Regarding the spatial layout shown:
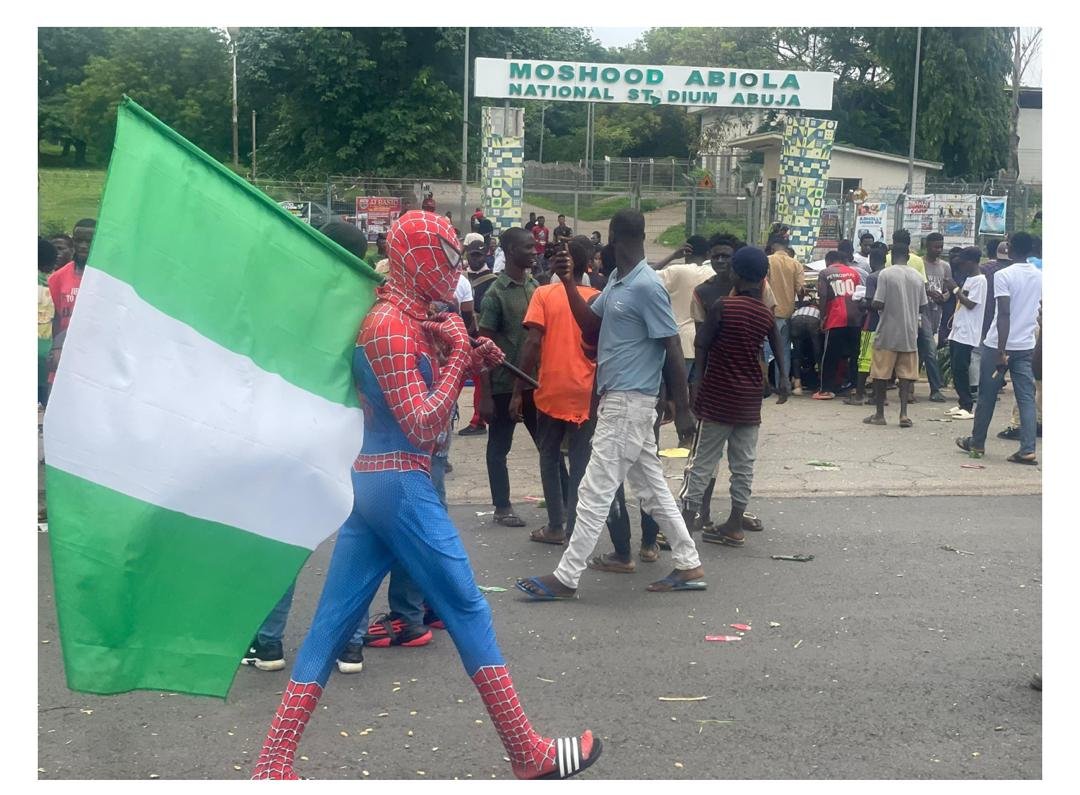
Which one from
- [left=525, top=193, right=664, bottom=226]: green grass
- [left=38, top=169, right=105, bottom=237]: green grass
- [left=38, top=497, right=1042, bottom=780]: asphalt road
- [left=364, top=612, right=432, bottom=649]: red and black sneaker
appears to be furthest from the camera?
[left=525, top=193, right=664, bottom=226]: green grass

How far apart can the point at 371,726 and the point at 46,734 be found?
1.24 m

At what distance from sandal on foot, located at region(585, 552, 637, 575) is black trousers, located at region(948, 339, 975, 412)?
21.5 ft

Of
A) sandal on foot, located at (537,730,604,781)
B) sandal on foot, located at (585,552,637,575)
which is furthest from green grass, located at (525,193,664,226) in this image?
sandal on foot, located at (537,730,604,781)

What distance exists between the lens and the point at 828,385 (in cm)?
1369

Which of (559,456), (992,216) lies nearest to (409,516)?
(559,456)

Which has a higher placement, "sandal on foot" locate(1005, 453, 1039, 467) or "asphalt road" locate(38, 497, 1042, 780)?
"sandal on foot" locate(1005, 453, 1039, 467)

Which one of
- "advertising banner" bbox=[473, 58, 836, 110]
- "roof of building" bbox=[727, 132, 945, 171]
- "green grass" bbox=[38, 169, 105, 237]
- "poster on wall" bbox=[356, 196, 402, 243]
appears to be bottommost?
"poster on wall" bbox=[356, 196, 402, 243]

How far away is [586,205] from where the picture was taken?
28.0 m

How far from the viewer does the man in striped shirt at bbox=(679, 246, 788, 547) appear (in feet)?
24.2

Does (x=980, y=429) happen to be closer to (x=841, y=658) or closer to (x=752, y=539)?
(x=752, y=539)

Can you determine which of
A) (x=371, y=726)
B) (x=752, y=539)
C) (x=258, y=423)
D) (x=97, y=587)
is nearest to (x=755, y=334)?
(x=752, y=539)

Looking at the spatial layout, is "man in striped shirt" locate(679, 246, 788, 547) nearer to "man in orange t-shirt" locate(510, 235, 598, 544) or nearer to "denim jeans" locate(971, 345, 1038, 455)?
"man in orange t-shirt" locate(510, 235, 598, 544)

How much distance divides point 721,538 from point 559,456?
1195 mm

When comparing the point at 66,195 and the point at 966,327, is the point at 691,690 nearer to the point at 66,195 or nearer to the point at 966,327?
the point at 966,327
